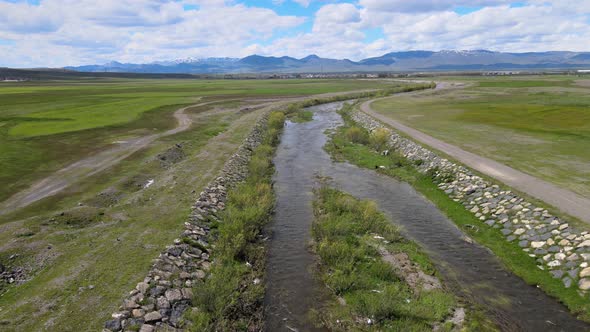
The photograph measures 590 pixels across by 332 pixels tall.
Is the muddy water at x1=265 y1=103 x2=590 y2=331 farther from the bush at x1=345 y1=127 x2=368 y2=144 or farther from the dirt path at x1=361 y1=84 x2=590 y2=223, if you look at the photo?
the bush at x1=345 y1=127 x2=368 y2=144

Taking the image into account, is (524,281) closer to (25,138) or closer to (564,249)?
(564,249)

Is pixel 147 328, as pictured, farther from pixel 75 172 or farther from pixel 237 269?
pixel 75 172

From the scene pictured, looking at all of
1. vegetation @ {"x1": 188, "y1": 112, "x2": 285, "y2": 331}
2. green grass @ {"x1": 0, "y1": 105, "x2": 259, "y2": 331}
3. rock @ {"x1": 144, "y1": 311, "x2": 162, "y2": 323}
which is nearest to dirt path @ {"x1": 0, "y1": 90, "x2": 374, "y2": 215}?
green grass @ {"x1": 0, "y1": 105, "x2": 259, "y2": 331}

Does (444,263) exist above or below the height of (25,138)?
below

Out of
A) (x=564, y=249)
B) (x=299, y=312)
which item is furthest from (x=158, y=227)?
(x=564, y=249)

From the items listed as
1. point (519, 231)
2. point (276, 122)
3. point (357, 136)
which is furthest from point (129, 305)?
point (276, 122)
